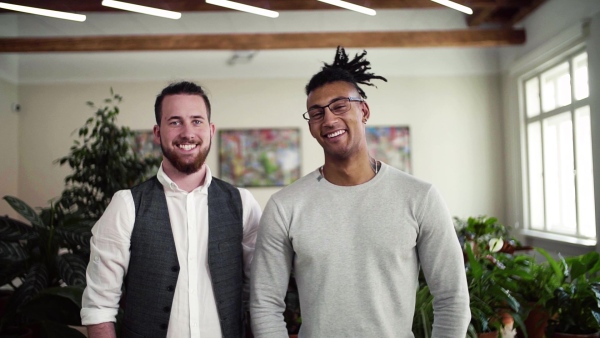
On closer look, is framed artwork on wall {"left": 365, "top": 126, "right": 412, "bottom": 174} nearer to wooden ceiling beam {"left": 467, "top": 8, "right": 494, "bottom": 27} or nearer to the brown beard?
wooden ceiling beam {"left": 467, "top": 8, "right": 494, "bottom": 27}

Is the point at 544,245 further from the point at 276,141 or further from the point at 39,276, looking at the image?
the point at 39,276

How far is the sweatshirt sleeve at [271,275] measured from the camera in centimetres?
146

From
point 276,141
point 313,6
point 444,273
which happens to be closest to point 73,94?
point 276,141

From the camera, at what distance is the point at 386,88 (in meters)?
7.18

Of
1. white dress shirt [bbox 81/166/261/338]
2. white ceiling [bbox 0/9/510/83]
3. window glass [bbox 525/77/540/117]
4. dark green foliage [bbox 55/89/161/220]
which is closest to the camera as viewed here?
white dress shirt [bbox 81/166/261/338]

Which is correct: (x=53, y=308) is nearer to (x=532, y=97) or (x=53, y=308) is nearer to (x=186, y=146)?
(x=186, y=146)

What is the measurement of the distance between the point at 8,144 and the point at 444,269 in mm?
7038

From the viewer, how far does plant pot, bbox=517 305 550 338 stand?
2.53 meters

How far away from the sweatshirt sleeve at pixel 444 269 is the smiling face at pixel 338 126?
0.89ft

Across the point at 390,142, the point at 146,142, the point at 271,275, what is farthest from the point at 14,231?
the point at 390,142

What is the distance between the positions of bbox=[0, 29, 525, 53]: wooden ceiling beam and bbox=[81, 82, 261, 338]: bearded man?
16.0ft

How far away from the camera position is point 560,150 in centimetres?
614

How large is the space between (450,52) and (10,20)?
6.09m

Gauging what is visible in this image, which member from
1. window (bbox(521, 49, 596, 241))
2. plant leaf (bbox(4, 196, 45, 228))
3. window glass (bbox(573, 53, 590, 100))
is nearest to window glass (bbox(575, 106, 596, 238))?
window (bbox(521, 49, 596, 241))
